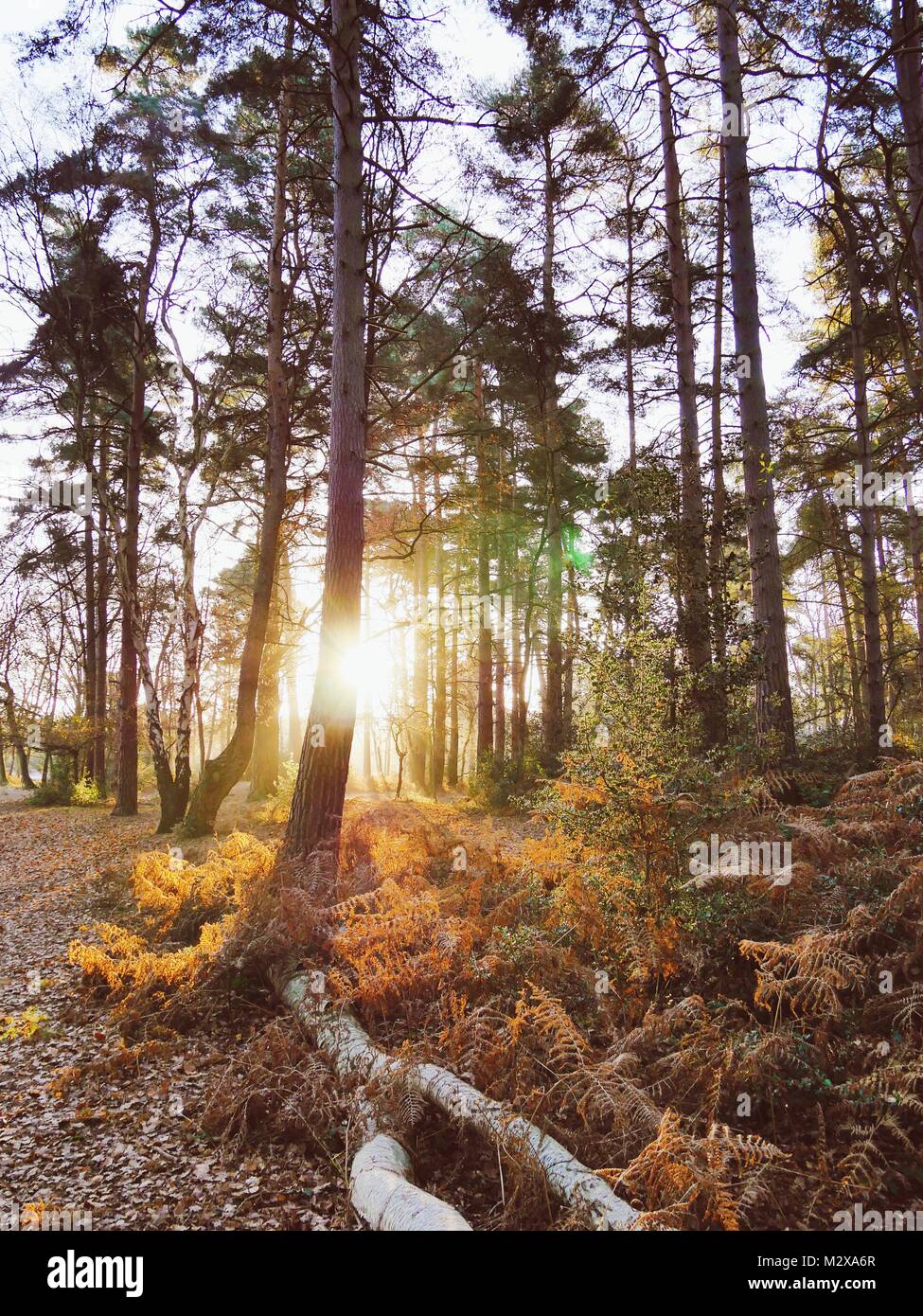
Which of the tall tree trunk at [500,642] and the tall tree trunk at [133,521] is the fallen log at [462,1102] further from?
the tall tree trunk at [500,642]

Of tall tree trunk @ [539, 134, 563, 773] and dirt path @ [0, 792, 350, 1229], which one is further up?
tall tree trunk @ [539, 134, 563, 773]

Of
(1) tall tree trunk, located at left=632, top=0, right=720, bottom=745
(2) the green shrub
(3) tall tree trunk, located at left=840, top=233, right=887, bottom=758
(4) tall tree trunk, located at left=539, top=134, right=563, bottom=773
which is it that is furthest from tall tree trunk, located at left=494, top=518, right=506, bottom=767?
(2) the green shrub

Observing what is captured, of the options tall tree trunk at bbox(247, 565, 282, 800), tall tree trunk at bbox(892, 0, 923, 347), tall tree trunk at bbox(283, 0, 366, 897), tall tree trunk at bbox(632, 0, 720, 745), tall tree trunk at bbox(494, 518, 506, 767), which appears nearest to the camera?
tall tree trunk at bbox(283, 0, 366, 897)

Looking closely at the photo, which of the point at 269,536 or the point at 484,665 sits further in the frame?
the point at 484,665

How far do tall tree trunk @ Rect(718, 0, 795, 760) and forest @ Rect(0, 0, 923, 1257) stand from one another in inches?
2.1

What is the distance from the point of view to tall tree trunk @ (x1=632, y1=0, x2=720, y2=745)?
7.77m

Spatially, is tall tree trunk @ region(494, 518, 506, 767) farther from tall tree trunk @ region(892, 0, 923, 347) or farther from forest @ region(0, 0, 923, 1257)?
tall tree trunk @ region(892, 0, 923, 347)

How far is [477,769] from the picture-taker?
53.3 feet

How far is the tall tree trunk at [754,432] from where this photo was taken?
26.3 ft

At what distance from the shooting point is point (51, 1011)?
462 cm

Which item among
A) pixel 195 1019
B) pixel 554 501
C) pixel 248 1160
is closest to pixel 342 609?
pixel 195 1019

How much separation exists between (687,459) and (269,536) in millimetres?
6575

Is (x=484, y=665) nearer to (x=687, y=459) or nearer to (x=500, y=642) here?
(x=500, y=642)

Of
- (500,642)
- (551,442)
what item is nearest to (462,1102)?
(551,442)
